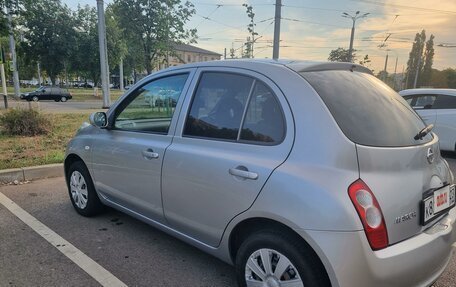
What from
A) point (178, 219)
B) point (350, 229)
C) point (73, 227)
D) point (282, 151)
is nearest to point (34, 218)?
point (73, 227)

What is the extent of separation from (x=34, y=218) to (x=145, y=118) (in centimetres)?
203

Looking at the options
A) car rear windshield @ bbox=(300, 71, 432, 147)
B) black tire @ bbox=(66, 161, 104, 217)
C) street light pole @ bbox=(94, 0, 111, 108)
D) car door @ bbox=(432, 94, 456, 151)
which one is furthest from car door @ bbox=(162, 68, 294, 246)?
street light pole @ bbox=(94, 0, 111, 108)

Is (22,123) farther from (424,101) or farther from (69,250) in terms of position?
(424,101)

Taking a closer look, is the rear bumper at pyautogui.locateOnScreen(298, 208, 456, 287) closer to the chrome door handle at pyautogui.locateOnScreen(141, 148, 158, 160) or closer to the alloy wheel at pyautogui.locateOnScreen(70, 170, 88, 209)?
the chrome door handle at pyautogui.locateOnScreen(141, 148, 158, 160)

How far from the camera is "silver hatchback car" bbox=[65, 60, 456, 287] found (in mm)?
2004

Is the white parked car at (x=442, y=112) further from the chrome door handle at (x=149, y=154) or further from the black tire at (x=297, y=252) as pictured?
the black tire at (x=297, y=252)

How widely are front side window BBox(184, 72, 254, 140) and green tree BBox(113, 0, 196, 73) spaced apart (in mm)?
16968

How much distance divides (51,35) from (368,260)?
3922 cm

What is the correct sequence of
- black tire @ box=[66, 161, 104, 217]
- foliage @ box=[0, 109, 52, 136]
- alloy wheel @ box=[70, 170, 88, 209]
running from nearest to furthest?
1. black tire @ box=[66, 161, 104, 217]
2. alloy wheel @ box=[70, 170, 88, 209]
3. foliage @ box=[0, 109, 52, 136]

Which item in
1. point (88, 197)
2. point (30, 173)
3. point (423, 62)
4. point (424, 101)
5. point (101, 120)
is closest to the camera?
point (101, 120)

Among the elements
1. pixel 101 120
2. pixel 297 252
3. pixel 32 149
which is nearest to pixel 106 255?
pixel 101 120

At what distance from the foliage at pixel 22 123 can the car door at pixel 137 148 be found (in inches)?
244

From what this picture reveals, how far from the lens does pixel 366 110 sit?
92.7 inches

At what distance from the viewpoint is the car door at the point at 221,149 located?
2361 millimetres
